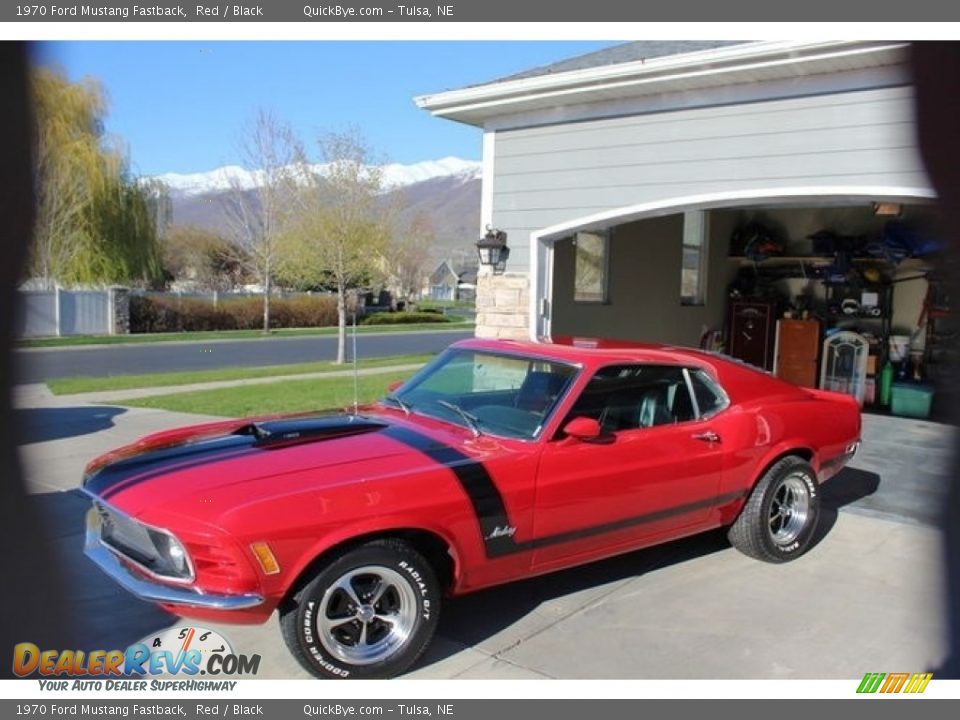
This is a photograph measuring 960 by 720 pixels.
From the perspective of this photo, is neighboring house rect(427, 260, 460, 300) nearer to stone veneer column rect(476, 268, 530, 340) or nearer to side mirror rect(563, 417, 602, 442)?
stone veneer column rect(476, 268, 530, 340)

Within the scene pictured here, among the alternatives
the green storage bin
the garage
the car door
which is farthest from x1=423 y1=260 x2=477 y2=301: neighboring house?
the car door

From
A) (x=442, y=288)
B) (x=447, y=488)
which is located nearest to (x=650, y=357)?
(x=447, y=488)

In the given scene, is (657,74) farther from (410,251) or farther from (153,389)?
(410,251)

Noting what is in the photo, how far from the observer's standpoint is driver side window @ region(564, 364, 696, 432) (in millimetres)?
4301

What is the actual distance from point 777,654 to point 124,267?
99.9 ft

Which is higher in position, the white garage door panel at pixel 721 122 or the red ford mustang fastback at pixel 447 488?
the white garage door panel at pixel 721 122

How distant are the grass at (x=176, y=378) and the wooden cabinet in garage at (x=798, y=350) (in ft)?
29.5

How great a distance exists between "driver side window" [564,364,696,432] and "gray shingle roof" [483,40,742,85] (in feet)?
11.6

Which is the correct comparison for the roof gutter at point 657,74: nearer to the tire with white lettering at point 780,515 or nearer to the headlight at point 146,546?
the tire with white lettering at point 780,515

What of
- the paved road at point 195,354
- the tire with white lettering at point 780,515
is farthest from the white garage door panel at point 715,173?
the paved road at point 195,354

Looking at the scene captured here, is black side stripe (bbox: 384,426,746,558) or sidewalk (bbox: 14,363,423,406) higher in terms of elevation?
black side stripe (bbox: 384,426,746,558)

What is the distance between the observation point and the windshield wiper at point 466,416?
4.07 meters

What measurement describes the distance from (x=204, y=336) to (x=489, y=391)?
88.0 ft

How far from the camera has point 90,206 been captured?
27.8 meters
